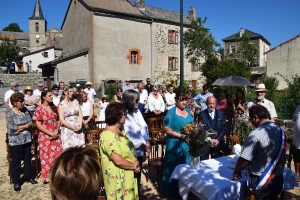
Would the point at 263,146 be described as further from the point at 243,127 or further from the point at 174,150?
the point at 174,150

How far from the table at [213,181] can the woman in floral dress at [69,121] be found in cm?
239

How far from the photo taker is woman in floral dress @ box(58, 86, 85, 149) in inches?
194

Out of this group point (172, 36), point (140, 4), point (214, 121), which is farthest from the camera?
point (172, 36)

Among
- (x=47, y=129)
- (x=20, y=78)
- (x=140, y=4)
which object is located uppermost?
(x=140, y=4)

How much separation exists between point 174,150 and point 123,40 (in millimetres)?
20715

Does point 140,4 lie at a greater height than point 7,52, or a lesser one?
greater

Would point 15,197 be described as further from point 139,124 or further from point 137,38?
point 137,38

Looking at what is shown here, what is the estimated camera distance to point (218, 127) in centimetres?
455

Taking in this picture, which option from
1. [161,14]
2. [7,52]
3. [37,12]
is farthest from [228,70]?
[37,12]

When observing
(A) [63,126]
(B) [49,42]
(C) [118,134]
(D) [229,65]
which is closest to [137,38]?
(D) [229,65]

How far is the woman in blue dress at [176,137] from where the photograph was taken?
406 centimetres

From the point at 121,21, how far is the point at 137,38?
2.30 m

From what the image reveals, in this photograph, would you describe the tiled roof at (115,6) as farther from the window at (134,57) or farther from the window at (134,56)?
the window at (134,57)

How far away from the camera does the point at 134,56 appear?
24703 millimetres
